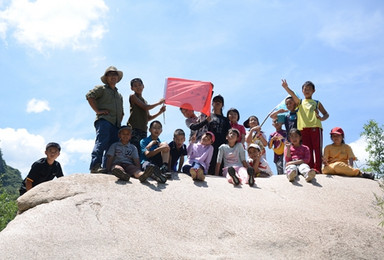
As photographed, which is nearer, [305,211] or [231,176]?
[305,211]

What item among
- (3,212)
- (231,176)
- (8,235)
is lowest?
(3,212)

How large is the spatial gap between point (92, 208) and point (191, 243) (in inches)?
63.5

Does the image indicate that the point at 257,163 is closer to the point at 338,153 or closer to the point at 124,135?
the point at 338,153

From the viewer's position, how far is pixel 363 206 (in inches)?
275

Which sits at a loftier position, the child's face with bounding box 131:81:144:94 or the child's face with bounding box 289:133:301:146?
the child's face with bounding box 131:81:144:94

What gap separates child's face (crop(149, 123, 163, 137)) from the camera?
7.95m

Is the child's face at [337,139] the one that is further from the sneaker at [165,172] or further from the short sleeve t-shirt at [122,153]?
the short sleeve t-shirt at [122,153]

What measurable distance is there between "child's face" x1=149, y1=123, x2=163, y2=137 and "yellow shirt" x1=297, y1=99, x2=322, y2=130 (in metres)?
2.99

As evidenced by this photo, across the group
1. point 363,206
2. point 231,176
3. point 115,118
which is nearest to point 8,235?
point 115,118

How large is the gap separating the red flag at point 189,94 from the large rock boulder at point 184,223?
2.34m

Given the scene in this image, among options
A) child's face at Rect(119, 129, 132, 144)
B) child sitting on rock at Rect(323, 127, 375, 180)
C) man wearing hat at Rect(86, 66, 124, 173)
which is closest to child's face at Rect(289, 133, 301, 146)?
child sitting on rock at Rect(323, 127, 375, 180)

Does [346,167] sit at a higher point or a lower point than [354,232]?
higher

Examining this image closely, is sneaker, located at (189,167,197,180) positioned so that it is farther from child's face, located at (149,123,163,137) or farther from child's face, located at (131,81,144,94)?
child's face, located at (131,81,144,94)

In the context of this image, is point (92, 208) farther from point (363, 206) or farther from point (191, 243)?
point (363, 206)
